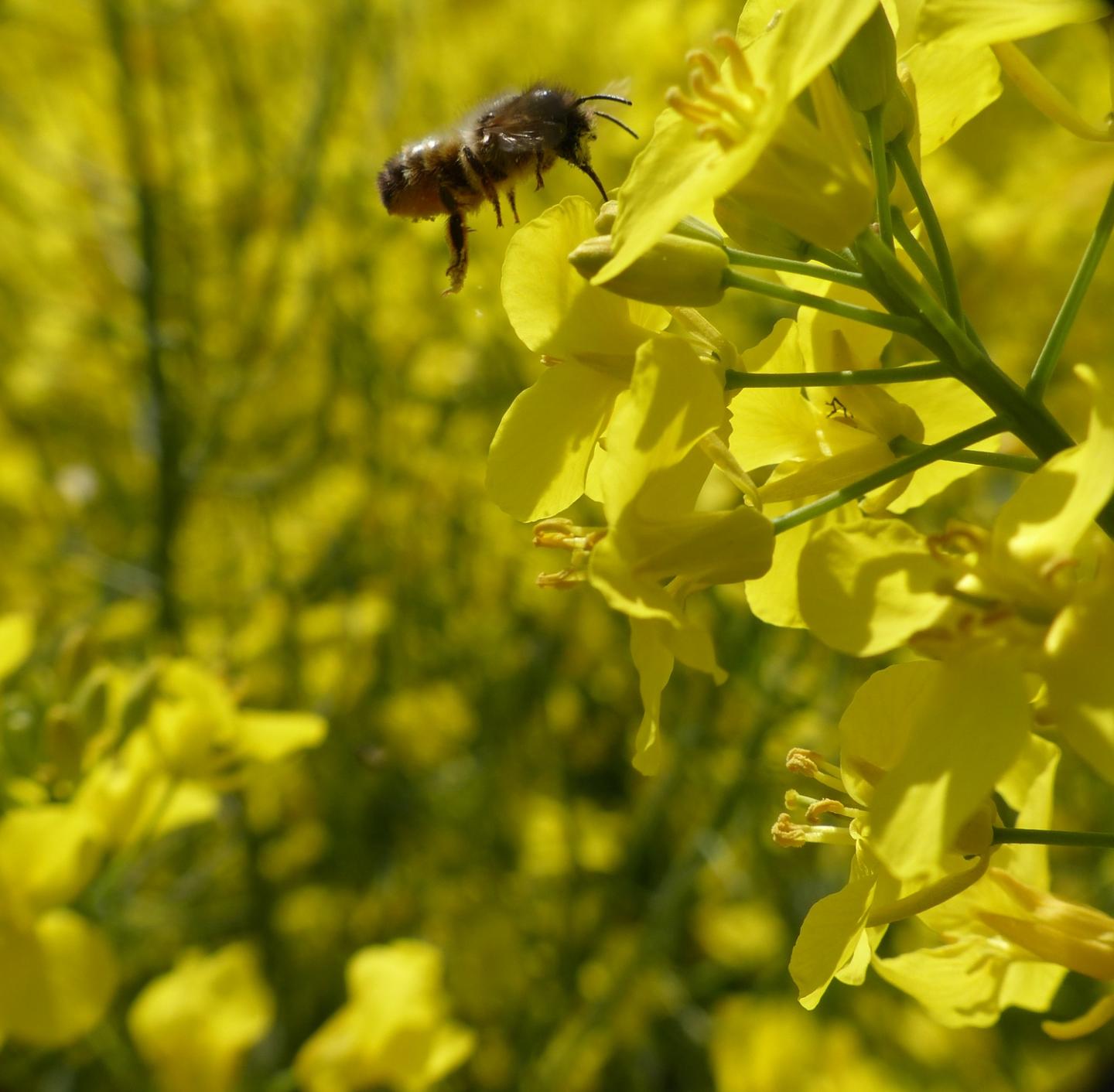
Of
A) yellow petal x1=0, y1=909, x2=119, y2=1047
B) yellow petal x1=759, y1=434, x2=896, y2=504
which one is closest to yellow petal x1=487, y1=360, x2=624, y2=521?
yellow petal x1=759, y1=434, x2=896, y2=504

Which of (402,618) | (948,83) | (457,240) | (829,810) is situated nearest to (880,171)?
(948,83)

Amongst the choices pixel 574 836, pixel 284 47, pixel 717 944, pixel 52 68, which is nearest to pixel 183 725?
pixel 574 836

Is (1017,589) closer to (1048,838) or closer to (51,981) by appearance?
(1048,838)

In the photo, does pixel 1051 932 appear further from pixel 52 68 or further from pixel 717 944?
pixel 52 68

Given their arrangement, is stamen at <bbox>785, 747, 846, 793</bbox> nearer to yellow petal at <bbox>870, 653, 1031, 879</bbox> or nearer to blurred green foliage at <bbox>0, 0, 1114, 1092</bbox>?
yellow petal at <bbox>870, 653, 1031, 879</bbox>

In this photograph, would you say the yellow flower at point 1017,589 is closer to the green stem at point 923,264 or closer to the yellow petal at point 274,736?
the green stem at point 923,264
